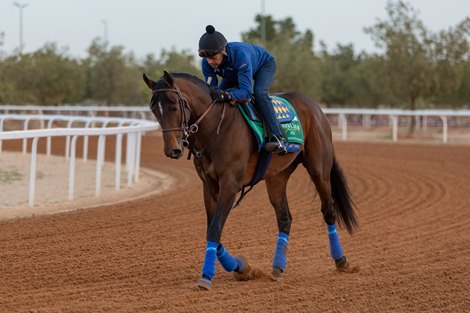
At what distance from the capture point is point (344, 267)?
7.00 m

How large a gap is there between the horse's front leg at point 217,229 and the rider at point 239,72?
0.59 m

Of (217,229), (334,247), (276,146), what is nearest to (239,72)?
(276,146)

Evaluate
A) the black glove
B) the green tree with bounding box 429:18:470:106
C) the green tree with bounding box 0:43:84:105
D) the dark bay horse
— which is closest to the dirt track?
the dark bay horse

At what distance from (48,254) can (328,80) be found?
4116cm

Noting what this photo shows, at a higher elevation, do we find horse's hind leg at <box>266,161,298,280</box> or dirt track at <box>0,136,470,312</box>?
horse's hind leg at <box>266,161,298,280</box>

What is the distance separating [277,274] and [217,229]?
75 cm

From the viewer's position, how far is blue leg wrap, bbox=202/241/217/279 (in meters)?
6.07

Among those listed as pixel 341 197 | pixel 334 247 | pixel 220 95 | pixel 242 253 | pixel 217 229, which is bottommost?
pixel 242 253

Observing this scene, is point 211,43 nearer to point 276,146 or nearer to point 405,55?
point 276,146

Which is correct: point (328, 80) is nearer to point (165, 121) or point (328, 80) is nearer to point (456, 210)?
point (456, 210)

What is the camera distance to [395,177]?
15039mm

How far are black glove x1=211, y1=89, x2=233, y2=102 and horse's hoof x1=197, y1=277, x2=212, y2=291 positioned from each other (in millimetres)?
1441

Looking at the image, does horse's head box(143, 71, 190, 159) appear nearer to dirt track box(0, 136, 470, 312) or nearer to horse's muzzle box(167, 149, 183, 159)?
horse's muzzle box(167, 149, 183, 159)

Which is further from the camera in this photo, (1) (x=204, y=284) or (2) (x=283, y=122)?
(2) (x=283, y=122)
